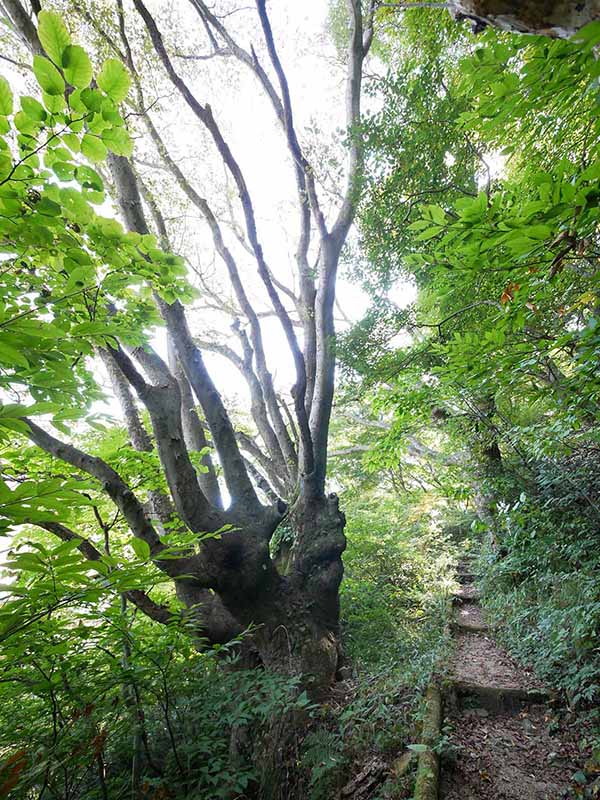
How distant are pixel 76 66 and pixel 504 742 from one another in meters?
4.93

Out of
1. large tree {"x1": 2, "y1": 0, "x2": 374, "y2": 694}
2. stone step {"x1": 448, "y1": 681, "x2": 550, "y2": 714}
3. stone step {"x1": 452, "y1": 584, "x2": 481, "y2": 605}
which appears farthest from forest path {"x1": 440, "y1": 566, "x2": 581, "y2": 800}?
stone step {"x1": 452, "y1": 584, "x2": 481, "y2": 605}

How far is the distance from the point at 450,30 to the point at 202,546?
6.47 metres

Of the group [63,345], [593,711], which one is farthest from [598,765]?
[63,345]

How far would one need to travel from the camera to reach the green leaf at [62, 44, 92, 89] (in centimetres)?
102

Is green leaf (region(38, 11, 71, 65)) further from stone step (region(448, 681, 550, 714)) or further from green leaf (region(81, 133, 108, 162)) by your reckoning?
stone step (region(448, 681, 550, 714))

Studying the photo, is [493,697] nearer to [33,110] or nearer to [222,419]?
[222,419]

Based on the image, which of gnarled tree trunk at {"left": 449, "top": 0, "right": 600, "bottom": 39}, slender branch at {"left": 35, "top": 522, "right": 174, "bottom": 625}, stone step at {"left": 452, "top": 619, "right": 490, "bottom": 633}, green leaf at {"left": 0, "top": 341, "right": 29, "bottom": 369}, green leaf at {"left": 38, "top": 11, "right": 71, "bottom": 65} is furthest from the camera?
stone step at {"left": 452, "top": 619, "right": 490, "bottom": 633}

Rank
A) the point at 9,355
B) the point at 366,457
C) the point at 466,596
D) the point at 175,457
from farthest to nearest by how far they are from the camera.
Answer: the point at 466,596, the point at 366,457, the point at 175,457, the point at 9,355

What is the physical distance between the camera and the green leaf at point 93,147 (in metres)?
1.16

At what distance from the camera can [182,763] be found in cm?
188

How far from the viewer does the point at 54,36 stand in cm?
102

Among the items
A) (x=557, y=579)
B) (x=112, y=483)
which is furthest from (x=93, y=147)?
(x=557, y=579)

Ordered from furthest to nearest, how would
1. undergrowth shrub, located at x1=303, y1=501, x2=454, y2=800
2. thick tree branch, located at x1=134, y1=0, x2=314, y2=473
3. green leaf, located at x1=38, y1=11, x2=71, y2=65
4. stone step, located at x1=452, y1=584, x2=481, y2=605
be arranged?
stone step, located at x1=452, y1=584, x2=481, y2=605
thick tree branch, located at x1=134, y1=0, x2=314, y2=473
undergrowth shrub, located at x1=303, y1=501, x2=454, y2=800
green leaf, located at x1=38, y1=11, x2=71, y2=65

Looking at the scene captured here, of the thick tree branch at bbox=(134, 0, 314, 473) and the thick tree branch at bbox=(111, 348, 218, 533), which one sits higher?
the thick tree branch at bbox=(134, 0, 314, 473)
